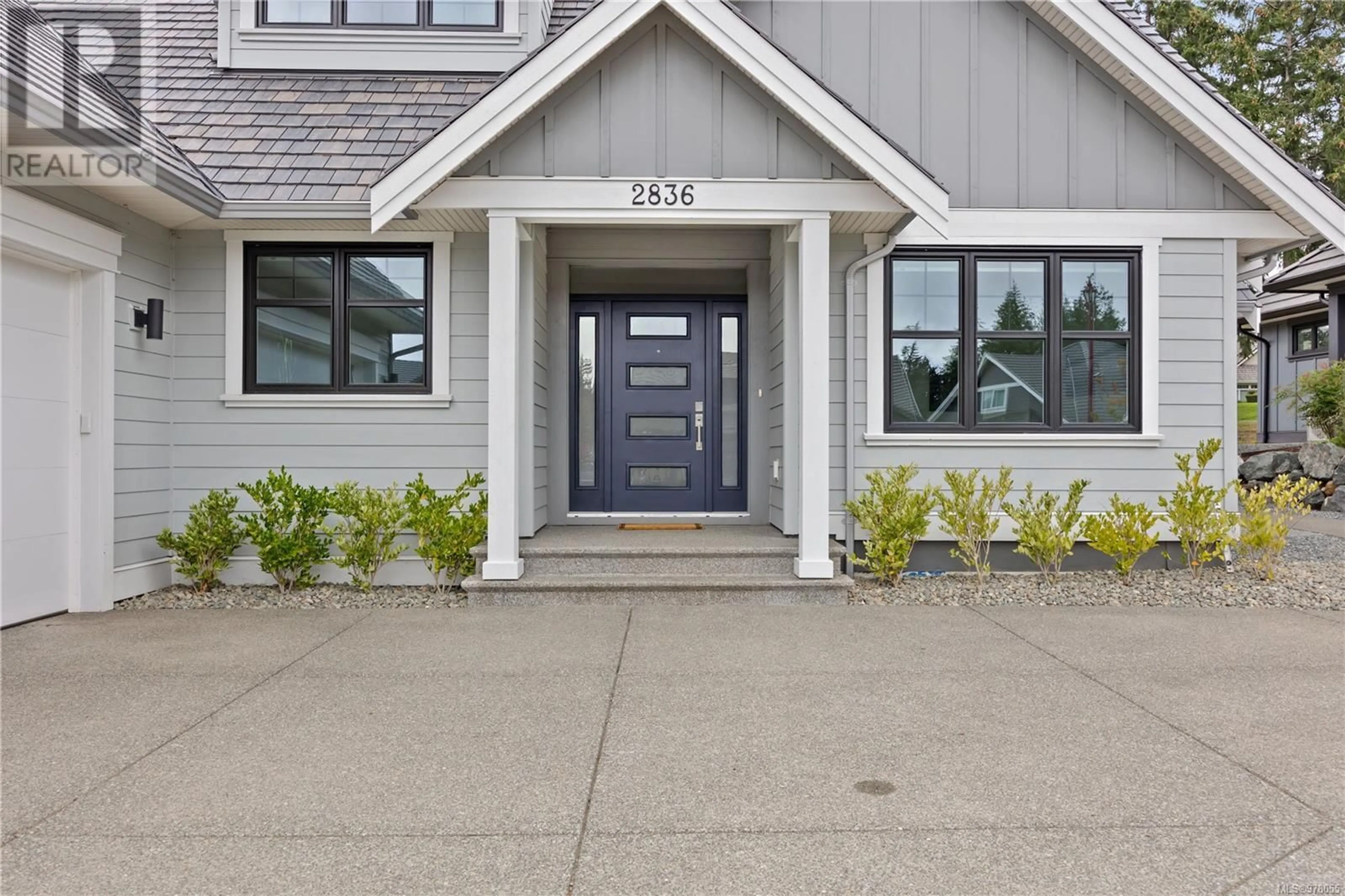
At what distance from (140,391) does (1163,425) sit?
26.7 ft

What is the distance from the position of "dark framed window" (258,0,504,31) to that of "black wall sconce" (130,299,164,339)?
9.76ft

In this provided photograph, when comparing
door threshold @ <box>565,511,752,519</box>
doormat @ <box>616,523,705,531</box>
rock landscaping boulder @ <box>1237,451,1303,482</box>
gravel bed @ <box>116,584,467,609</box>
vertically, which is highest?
rock landscaping boulder @ <box>1237,451,1303,482</box>

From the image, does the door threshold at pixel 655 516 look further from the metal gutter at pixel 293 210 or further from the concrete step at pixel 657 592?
the metal gutter at pixel 293 210

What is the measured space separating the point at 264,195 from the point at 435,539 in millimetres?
2894

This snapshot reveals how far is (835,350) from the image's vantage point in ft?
23.1

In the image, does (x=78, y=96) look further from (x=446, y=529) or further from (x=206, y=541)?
(x=446, y=529)

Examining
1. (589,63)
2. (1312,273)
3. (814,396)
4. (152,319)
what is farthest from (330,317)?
(1312,273)

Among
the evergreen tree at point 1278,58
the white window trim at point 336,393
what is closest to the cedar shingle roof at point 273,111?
the white window trim at point 336,393

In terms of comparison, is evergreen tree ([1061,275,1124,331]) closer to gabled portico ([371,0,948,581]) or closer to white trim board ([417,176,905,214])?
gabled portico ([371,0,948,581])

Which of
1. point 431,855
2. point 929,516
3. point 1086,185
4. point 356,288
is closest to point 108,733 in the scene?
point 431,855

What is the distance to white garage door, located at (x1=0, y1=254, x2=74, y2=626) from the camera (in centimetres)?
525

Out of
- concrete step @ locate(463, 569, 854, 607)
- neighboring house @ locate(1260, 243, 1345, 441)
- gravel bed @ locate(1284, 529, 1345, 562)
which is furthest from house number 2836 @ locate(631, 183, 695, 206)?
neighboring house @ locate(1260, 243, 1345, 441)

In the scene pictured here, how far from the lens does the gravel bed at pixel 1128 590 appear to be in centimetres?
615

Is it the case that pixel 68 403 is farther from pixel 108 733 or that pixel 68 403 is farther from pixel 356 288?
pixel 108 733
